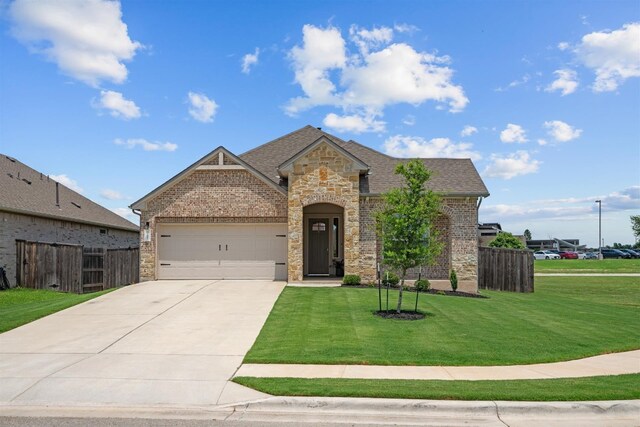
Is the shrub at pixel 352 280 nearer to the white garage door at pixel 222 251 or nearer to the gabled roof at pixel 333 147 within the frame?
the white garage door at pixel 222 251

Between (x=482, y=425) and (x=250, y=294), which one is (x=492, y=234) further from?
(x=482, y=425)

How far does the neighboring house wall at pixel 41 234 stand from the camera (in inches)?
805

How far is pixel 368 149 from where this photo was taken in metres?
24.2

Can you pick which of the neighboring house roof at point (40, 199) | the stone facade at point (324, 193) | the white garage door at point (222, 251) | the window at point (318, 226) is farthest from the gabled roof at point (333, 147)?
the neighboring house roof at point (40, 199)

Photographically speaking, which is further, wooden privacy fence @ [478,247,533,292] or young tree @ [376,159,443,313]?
wooden privacy fence @ [478,247,533,292]

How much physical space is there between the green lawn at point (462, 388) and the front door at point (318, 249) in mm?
14397

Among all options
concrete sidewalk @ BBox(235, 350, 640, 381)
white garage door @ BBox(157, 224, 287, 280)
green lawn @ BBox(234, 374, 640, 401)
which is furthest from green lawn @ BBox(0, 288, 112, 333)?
green lawn @ BBox(234, 374, 640, 401)

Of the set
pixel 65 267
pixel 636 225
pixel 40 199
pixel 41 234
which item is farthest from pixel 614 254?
pixel 41 234

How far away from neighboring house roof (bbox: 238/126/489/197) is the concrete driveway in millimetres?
7259

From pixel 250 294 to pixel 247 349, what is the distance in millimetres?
6696

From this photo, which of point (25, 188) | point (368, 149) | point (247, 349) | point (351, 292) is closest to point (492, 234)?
point (368, 149)

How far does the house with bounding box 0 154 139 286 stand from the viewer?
20719 mm

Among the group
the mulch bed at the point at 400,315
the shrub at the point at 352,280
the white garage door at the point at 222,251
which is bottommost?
the mulch bed at the point at 400,315

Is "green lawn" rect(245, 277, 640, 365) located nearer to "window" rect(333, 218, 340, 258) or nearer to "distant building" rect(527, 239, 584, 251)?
"window" rect(333, 218, 340, 258)
